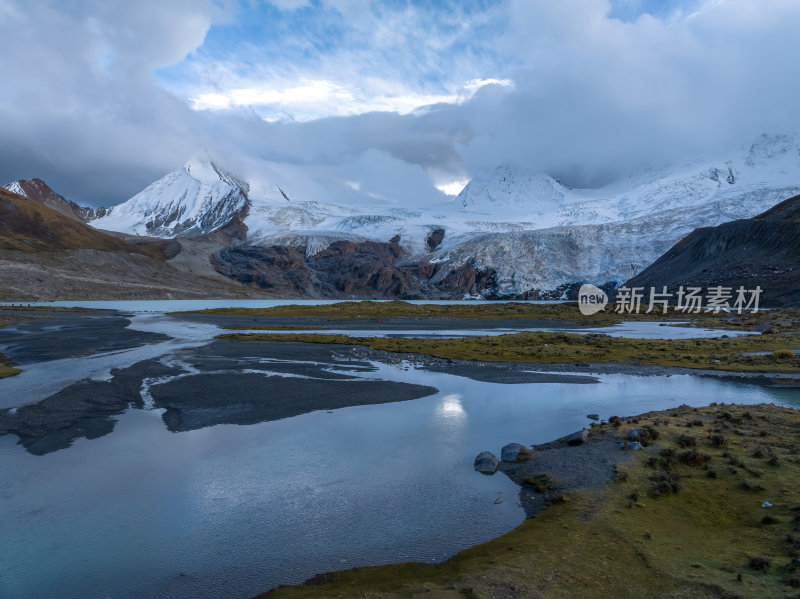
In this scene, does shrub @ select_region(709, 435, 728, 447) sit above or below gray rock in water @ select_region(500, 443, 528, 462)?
above

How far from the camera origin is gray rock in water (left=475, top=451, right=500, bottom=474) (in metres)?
13.9

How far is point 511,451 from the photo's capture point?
15.0 meters

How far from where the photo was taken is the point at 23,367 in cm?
3069

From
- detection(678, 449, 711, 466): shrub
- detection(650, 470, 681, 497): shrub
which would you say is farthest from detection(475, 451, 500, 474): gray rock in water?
detection(678, 449, 711, 466): shrub

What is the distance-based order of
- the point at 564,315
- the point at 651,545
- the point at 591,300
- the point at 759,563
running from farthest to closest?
1. the point at 591,300
2. the point at 564,315
3. the point at 651,545
4. the point at 759,563

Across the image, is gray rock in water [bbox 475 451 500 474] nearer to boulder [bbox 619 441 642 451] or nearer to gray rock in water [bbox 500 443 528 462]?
gray rock in water [bbox 500 443 528 462]

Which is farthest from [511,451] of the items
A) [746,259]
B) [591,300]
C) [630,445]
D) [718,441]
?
[591,300]

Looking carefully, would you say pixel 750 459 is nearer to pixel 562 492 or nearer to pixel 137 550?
pixel 562 492

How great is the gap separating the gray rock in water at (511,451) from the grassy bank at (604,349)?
2131cm

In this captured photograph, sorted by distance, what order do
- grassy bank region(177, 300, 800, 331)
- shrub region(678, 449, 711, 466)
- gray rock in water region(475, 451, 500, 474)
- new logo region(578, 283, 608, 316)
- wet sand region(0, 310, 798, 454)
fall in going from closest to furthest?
shrub region(678, 449, 711, 466) → gray rock in water region(475, 451, 500, 474) → wet sand region(0, 310, 798, 454) → grassy bank region(177, 300, 800, 331) → new logo region(578, 283, 608, 316)

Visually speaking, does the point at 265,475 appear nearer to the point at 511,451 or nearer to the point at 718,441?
the point at 511,451

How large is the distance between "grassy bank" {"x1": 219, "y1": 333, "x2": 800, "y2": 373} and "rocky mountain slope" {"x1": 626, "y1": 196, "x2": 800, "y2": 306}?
63.9 metres

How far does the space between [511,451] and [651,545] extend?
232 inches

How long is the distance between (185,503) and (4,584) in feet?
12.0
